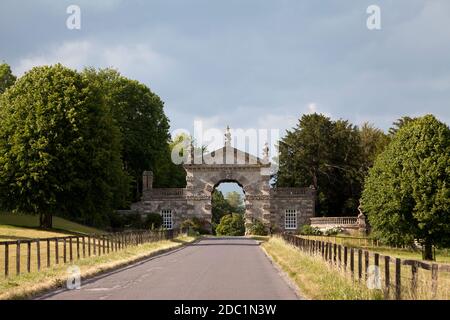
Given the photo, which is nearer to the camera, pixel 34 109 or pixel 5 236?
pixel 5 236

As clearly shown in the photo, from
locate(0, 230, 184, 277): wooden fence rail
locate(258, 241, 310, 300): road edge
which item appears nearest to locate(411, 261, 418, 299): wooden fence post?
locate(258, 241, 310, 300): road edge

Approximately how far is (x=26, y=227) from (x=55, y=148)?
663 centimetres

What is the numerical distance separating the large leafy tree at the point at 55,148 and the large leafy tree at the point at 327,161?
3262cm

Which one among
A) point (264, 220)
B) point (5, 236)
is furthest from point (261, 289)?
point (264, 220)

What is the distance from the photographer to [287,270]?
2234cm

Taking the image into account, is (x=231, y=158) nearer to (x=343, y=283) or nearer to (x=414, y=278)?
(x=343, y=283)

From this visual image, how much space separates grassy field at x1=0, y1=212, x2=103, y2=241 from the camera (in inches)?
1763

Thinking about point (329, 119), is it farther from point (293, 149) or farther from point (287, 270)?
point (287, 270)

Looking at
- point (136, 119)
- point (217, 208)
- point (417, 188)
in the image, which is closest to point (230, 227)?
point (136, 119)

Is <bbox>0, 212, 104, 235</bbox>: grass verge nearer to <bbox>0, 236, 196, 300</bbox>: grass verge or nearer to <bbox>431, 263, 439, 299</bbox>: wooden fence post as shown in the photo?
<bbox>0, 236, 196, 300</bbox>: grass verge

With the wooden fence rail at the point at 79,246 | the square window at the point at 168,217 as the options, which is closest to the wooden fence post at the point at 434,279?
the wooden fence rail at the point at 79,246

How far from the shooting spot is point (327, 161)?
79.7 metres

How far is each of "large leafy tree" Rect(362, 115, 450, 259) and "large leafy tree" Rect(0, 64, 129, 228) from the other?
21.0m
